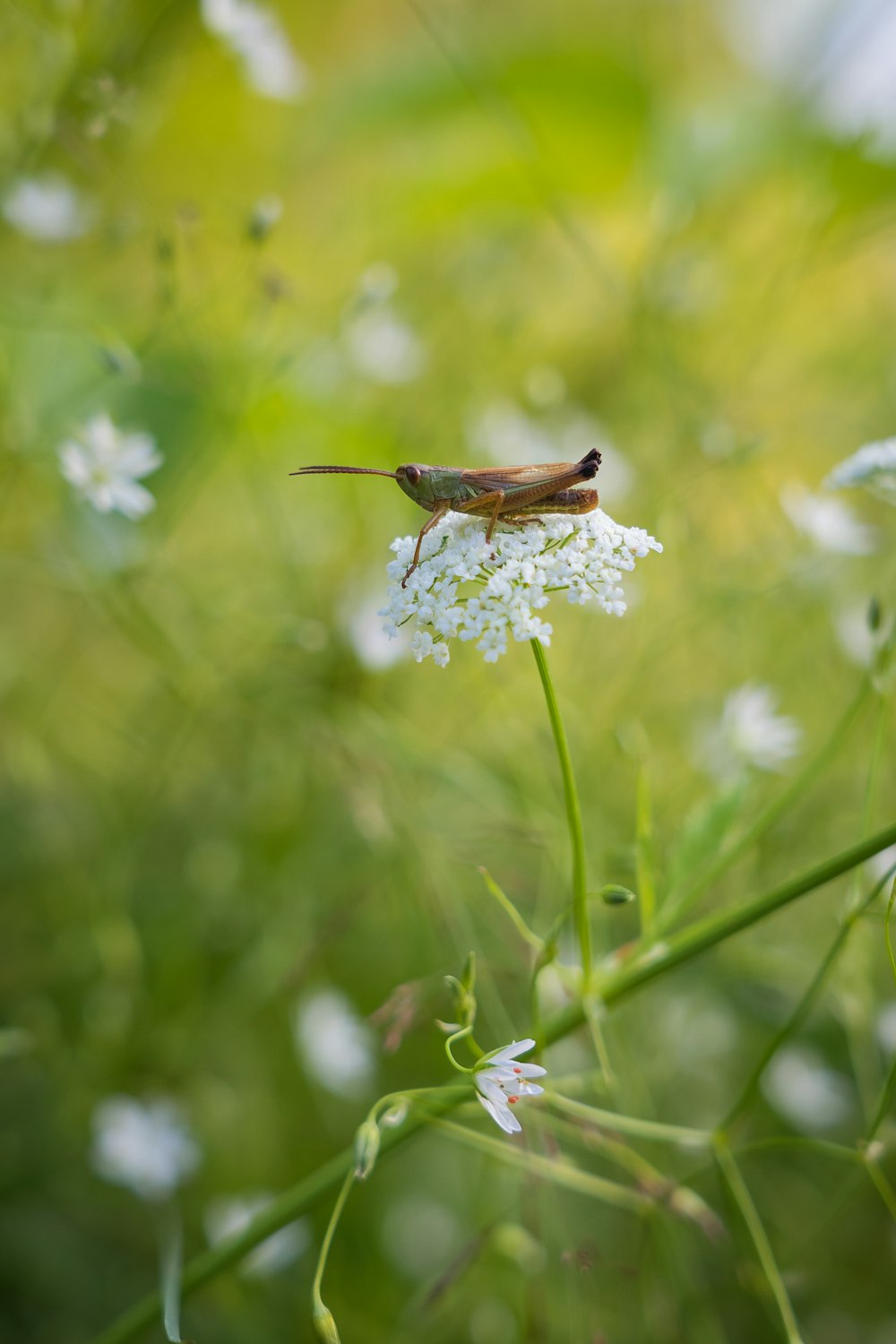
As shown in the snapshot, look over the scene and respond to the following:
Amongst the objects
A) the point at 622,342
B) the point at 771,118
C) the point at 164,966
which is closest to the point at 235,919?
the point at 164,966

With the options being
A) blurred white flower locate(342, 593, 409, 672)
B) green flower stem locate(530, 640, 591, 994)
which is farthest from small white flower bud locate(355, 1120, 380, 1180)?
blurred white flower locate(342, 593, 409, 672)

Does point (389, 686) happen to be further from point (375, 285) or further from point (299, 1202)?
point (299, 1202)

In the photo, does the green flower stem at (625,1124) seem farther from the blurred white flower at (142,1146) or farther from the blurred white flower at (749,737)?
the blurred white flower at (142,1146)

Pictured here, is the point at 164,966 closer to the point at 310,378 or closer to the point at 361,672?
the point at 361,672

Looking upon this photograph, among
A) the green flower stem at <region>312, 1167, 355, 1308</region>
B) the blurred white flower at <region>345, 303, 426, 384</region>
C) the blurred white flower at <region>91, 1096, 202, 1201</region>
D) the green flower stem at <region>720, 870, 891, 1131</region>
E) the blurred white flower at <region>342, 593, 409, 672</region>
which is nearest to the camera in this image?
the green flower stem at <region>312, 1167, 355, 1308</region>

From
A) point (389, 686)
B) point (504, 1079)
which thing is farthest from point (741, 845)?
point (389, 686)

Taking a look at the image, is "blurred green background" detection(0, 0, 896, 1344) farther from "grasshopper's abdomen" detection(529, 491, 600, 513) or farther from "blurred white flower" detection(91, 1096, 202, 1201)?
"grasshopper's abdomen" detection(529, 491, 600, 513)
